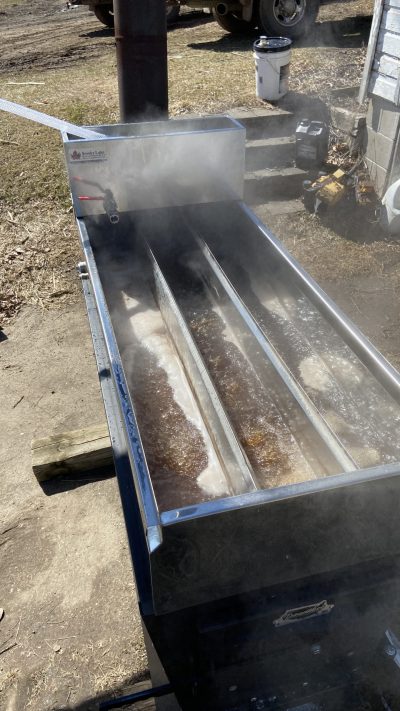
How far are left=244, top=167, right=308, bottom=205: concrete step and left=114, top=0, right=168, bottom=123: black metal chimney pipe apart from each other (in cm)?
219

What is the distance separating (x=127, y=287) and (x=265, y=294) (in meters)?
1.20

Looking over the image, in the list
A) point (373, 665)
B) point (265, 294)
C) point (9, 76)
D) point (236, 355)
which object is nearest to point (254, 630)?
point (373, 665)

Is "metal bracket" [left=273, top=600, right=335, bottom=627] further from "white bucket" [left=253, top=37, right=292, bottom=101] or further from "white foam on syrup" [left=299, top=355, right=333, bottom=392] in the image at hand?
"white bucket" [left=253, top=37, right=292, bottom=101]

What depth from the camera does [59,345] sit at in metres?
5.11

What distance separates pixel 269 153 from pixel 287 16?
193 inches

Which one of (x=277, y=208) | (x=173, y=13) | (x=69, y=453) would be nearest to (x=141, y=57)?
(x=277, y=208)

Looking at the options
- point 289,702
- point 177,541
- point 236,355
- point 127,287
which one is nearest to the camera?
point 177,541

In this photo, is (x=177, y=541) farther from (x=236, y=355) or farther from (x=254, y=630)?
(x=236, y=355)

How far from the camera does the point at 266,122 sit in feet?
25.9

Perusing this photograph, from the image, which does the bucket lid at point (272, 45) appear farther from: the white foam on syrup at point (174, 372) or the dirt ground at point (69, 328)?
the white foam on syrup at point (174, 372)

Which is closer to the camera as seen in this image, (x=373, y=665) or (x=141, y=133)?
(x=373, y=665)

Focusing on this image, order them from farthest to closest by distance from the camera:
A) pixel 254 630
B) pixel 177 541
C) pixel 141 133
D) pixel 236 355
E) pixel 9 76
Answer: pixel 9 76 → pixel 141 133 → pixel 236 355 → pixel 254 630 → pixel 177 541

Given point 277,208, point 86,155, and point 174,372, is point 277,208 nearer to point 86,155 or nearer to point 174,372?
point 86,155

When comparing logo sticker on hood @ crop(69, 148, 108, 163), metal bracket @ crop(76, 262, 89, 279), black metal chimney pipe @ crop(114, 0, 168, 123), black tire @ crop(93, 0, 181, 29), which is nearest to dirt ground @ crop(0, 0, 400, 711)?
metal bracket @ crop(76, 262, 89, 279)
